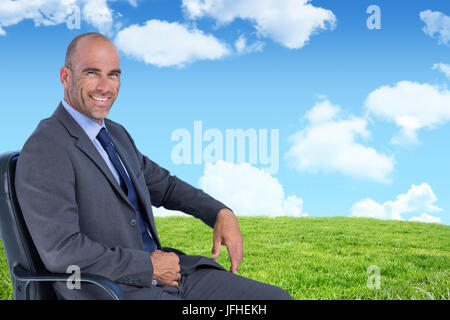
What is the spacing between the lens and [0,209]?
216 centimetres

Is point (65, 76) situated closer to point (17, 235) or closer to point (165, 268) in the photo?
point (17, 235)

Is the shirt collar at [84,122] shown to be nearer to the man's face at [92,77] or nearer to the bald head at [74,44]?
the man's face at [92,77]

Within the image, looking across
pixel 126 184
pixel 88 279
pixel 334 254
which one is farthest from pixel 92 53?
pixel 334 254

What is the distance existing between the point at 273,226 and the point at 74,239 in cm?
723

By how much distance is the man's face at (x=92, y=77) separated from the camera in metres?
2.26

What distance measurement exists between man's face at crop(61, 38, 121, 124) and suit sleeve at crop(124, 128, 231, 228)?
460 millimetres

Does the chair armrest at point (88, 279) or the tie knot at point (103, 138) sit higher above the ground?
the tie knot at point (103, 138)

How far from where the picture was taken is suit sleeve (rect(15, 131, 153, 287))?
6.39ft

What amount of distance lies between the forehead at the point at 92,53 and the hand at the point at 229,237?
3.42ft

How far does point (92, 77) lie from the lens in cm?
227

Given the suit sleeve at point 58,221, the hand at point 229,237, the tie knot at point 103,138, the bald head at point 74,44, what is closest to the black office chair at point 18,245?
the suit sleeve at point 58,221

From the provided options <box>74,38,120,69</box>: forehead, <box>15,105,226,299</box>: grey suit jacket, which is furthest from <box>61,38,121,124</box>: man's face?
<box>15,105,226,299</box>: grey suit jacket
